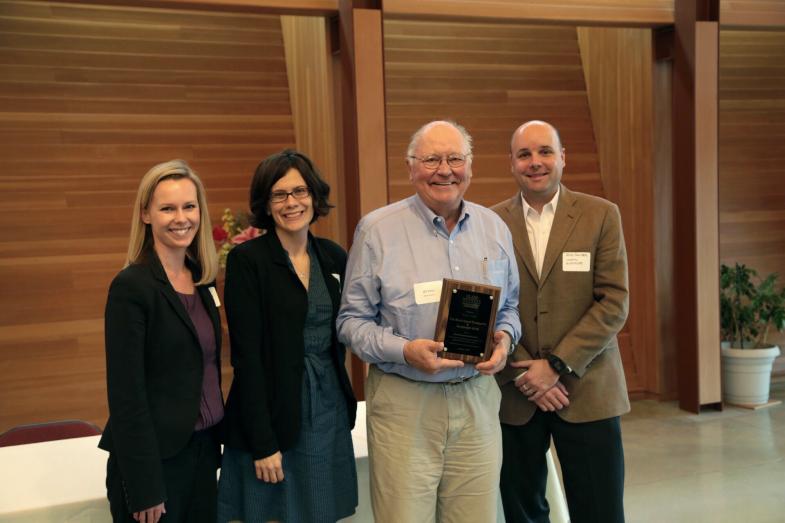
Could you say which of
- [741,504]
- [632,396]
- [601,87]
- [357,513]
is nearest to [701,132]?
[601,87]

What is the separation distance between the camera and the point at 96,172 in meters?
5.46

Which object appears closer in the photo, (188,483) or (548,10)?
(188,483)

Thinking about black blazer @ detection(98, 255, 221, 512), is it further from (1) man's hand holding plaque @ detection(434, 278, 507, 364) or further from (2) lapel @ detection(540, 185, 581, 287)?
(2) lapel @ detection(540, 185, 581, 287)

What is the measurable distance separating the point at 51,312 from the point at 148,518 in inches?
143

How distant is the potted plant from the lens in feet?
Answer: 19.4

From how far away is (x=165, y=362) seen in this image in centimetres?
216

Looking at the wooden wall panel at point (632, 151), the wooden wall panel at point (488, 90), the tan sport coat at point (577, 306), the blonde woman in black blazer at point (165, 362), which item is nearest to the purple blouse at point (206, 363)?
the blonde woman in black blazer at point (165, 362)

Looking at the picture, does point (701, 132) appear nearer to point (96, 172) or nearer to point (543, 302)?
point (543, 302)

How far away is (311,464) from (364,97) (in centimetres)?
312

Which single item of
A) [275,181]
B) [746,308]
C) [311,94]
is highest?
[311,94]

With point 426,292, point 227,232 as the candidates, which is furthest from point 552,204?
point 227,232

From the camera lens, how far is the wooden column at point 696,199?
559 centimetres

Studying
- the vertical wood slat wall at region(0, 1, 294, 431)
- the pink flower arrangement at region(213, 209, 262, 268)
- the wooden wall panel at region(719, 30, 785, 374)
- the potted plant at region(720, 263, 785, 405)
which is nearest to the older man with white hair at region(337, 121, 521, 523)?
the pink flower arrangement at region(213, 209, 262, 268)

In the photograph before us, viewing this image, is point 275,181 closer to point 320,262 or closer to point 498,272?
point 320,262
